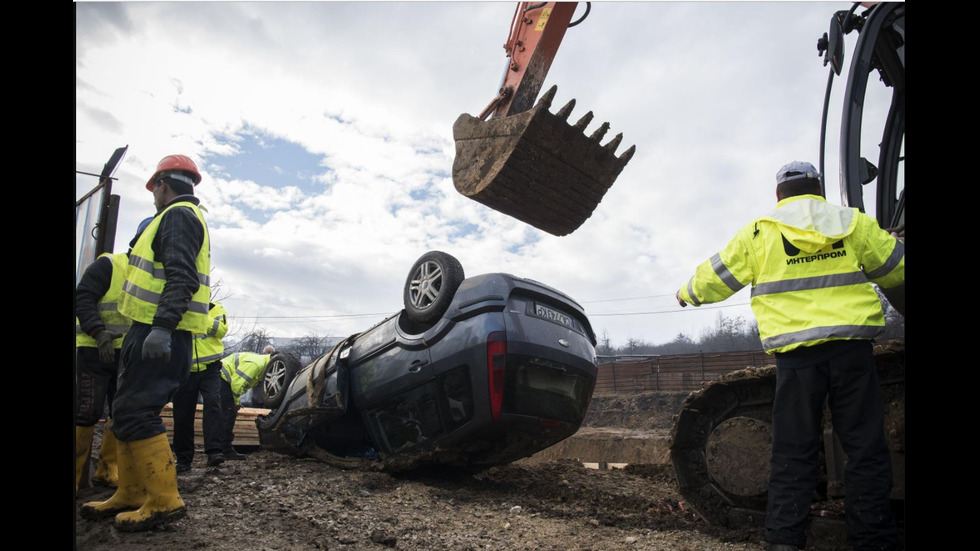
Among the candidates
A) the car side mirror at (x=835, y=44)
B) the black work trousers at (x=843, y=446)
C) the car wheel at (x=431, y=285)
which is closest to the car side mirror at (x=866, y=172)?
the car side mirror at (x=835, y=44)

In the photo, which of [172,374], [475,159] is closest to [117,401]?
[172,374]

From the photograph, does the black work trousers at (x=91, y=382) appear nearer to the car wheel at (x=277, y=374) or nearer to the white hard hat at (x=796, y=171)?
the car wheel at (x=277, y=374)

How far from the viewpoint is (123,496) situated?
3.60 metres

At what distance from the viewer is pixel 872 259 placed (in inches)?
124

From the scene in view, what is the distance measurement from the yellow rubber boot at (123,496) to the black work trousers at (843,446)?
131 inches

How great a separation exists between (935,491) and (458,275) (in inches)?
133

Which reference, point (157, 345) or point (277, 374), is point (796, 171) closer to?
point (157, 345)

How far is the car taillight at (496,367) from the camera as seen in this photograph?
4.60 metres

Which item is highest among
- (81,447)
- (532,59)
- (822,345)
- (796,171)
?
(532,59)

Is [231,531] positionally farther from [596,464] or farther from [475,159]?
[596,464]

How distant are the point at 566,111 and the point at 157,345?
3281 mm

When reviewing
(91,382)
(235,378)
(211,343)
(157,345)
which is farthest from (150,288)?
(235,378)

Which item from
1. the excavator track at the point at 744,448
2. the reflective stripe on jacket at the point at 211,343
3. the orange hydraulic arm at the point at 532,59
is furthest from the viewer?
the reflective stripe on jacket at the point at 211,343

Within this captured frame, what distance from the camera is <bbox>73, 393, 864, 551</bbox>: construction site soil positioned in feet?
11.2
